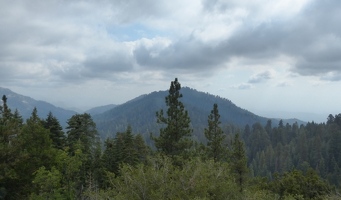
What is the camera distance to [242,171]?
3206cm

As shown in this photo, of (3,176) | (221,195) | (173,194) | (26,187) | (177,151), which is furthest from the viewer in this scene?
(177,151)

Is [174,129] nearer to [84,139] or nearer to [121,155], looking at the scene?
[121,155]

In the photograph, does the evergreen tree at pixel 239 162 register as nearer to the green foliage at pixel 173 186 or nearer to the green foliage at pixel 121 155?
the green foliage at pixel 121 155

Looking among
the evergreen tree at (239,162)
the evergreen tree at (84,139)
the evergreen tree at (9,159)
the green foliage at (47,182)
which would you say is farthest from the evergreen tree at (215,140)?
the evergreen tree at (9,159)

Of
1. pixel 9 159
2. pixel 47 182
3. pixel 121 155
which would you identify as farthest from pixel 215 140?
pixel 9 159

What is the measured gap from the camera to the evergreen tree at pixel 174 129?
1097 inches

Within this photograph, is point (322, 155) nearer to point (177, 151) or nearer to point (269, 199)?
point (177, 151)

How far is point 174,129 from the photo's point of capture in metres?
28.0

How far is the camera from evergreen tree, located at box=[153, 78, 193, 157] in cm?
2788

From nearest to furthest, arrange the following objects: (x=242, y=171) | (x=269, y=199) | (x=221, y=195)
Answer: (x=221, y=195)
(x=269, y=199)
(x=242, y=171)

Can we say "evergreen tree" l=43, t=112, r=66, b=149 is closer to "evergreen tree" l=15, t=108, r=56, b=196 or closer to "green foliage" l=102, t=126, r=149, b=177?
"green foliage" l=102, t=126, r=149, b=177

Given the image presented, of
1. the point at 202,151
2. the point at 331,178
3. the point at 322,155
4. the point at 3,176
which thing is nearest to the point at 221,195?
the point at 3,176

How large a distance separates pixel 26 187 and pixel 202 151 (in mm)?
18033

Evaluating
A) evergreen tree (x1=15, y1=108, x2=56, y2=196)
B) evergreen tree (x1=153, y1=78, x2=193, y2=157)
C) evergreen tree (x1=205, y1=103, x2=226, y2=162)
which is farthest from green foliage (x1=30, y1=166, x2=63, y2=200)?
evergreen tree (x1=205, y1=103, x2=226, y2=162)
